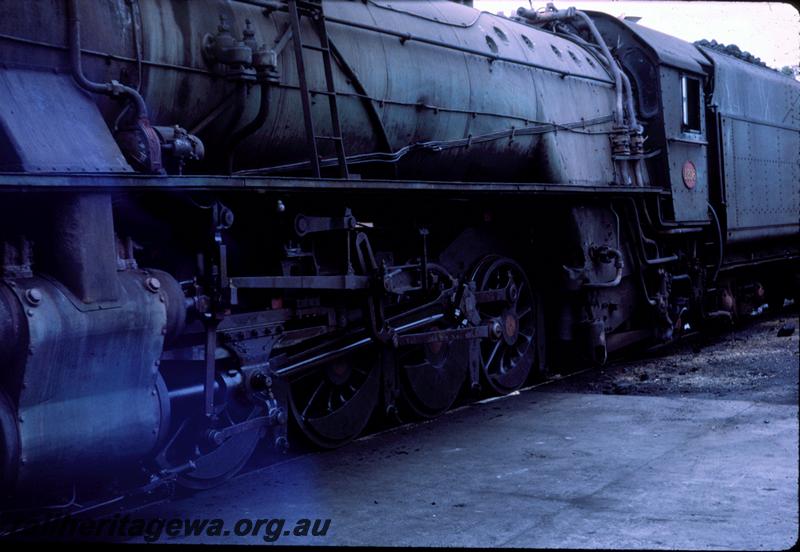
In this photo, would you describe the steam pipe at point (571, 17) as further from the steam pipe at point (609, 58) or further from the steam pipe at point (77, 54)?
the steam pipe at point (77, 54)

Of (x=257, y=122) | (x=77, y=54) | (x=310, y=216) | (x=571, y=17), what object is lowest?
(x=310, y=216)

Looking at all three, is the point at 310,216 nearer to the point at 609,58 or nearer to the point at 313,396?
the point at 313,396

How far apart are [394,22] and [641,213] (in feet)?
12.3

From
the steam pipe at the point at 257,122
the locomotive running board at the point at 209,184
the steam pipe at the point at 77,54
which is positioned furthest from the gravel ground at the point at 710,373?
the steam pipe at the point at 77,54

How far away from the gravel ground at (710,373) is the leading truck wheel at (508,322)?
43cm

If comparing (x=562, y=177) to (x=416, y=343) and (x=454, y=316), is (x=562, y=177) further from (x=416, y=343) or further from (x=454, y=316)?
(x=416, y=343)

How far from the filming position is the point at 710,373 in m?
8.58

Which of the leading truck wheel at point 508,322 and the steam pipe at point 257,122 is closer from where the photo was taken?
the steam pipe at point 257,122

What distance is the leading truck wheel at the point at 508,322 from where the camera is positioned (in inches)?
291

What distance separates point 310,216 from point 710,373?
4776 millimetres

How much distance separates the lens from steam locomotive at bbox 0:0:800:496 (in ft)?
12.4

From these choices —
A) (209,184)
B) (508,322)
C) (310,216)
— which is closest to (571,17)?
(508,322)

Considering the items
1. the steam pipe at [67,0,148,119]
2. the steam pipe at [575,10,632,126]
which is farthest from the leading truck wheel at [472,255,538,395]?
the steam pipe at [67,0,148,119]

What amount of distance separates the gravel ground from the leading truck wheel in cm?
43
